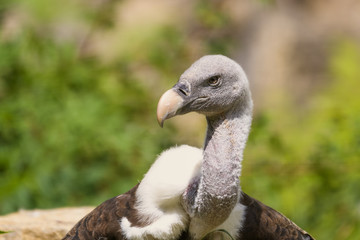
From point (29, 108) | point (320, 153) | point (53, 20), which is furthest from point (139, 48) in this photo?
point (320, 153)

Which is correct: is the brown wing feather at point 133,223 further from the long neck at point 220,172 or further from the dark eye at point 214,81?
the dark eye at point 214,81

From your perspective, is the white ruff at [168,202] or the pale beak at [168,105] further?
the white ruff at [168,202]

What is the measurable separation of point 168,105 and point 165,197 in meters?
0.48

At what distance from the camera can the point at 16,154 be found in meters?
5.99

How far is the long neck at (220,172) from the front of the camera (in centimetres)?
304

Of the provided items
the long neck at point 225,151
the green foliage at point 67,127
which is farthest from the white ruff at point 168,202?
the green foliage at point 67,127

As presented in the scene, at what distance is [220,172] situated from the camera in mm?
3049

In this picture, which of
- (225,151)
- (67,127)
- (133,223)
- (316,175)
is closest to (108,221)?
(133,223)

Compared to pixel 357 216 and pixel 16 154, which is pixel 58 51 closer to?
pixel 16 154

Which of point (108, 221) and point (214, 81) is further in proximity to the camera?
point (108, 221)

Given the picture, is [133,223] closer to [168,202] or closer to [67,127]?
[168,202]

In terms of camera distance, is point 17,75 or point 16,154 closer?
point 16,154

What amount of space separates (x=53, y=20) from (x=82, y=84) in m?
3.46

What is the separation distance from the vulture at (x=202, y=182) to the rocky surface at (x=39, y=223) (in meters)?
0.71
